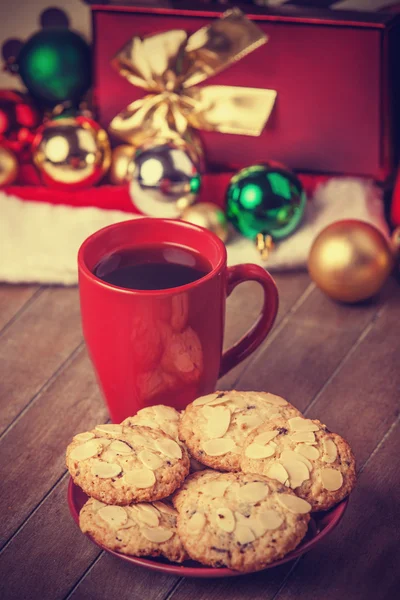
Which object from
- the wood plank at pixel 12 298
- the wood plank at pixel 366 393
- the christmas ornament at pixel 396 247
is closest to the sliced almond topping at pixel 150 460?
the wood plank at pixel 366 393

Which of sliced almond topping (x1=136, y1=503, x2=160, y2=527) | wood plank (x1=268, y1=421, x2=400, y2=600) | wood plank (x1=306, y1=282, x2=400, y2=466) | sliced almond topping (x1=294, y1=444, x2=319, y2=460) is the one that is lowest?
wood plank (x1=306, y1=282, x2=400, y2=466)

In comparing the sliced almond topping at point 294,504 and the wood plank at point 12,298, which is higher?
the sliced almond topping at point 294,504

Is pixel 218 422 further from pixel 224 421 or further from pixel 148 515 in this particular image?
pixel 148 515

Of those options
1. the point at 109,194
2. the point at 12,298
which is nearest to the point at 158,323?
the point at 12,298

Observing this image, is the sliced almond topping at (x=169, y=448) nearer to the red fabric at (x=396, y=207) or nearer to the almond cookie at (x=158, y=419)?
the almond cookie at (x=158, y=419)

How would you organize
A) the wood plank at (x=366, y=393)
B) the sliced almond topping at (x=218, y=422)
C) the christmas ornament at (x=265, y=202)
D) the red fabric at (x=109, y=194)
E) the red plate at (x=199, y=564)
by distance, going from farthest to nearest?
the red fabric at (x=109, y=194)
the christmas ornament at (x=265, y=202)
the wood plank at (x=366, y=393)
the sliced almond topping at (x=218, y=422)
the red plate at (x=199, y=564)

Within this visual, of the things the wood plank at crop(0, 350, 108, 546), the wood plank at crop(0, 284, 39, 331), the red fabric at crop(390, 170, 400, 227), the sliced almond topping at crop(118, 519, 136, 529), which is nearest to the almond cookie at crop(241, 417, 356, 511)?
the sliced almond topping at crop(118, 519, 136, 529)

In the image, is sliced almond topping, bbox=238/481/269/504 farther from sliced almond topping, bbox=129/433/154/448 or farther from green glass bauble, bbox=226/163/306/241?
green glass bauble, bbox=226/163/306/241
